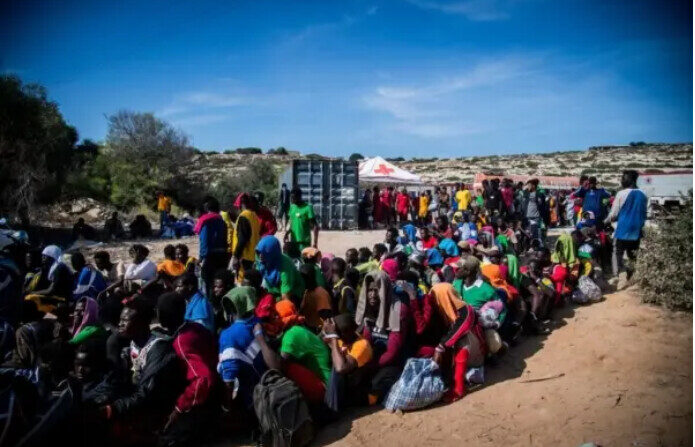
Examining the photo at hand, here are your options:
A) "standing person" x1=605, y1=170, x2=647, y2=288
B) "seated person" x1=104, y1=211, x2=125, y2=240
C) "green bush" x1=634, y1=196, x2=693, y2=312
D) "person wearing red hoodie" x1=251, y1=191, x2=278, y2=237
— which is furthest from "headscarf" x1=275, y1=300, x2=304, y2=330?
"seated person" x1=104, y1=211, x2=125, y2=240

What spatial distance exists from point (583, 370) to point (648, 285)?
2250 mm

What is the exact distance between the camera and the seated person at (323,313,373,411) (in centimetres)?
373

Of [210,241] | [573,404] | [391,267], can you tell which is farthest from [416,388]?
[210,241]

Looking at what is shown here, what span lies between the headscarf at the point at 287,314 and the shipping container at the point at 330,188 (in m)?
10.9

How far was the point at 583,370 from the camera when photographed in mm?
4418

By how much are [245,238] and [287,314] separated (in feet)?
6.05

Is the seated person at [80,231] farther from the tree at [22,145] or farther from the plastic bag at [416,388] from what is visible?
the plastic bag at [416,388]

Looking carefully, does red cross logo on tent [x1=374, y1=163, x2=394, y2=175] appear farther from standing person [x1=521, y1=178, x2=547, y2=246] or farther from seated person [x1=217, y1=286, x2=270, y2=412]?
seated person [x1=217, y1=286, x2=270, y2=412]

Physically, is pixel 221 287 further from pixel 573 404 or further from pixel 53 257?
pixel 573 404

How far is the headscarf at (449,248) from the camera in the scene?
758cm

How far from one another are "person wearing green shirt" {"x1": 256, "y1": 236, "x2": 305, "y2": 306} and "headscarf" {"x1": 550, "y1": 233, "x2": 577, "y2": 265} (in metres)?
4.42

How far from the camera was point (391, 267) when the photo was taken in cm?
573

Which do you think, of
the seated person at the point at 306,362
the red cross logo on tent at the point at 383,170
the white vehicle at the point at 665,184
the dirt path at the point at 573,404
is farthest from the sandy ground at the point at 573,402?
the white vehicle at the point at 665,184

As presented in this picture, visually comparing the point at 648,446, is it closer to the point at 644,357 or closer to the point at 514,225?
the point at 644,357
